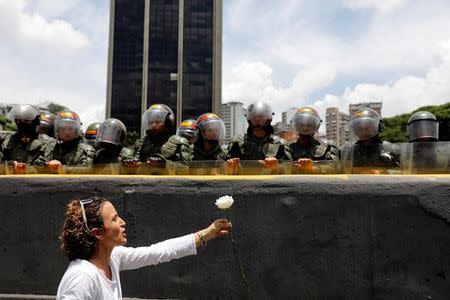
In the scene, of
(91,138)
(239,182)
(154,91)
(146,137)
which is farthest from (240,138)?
(154,91)

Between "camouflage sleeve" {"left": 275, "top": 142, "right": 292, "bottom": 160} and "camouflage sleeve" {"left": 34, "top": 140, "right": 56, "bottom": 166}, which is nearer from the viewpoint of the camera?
"camouflage sleeve" {"left": 275, "top": 142, "right": 292, "bottom": 160}

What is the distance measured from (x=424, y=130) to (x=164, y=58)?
63.0m

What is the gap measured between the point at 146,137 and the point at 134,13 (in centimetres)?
6306

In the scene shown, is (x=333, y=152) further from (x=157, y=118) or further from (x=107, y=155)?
(x=107, y=155)

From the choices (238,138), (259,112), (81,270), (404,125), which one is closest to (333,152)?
(259,112)

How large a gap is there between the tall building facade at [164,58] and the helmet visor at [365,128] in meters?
58.8

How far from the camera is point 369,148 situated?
5.40m

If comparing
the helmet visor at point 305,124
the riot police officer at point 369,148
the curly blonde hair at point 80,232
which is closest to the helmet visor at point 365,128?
the riot police officer at point 369,148

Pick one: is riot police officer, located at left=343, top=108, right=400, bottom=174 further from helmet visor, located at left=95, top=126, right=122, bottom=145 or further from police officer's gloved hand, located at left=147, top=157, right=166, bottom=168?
helmet visor, located at left=95, top=126, right=122, bottom=145

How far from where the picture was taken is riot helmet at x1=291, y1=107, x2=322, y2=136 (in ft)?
21.9

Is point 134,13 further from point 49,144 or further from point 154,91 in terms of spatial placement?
point 49,144

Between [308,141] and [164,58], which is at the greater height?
[164,58]

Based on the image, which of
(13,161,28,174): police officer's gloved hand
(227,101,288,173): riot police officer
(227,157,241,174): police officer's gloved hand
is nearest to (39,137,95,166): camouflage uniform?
(13,161,28,174): police officer's gloved hand

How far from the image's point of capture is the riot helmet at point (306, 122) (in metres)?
6.66
